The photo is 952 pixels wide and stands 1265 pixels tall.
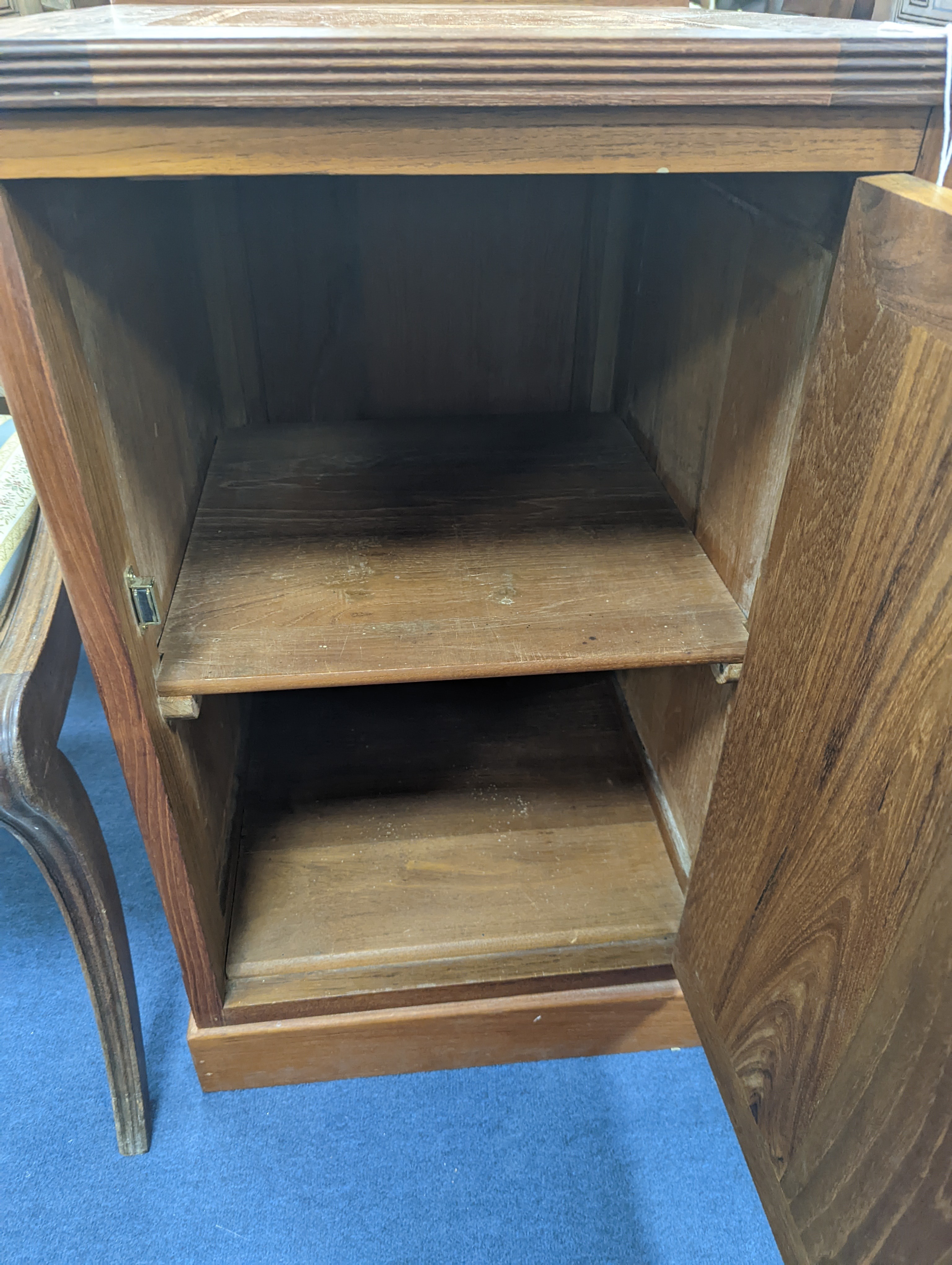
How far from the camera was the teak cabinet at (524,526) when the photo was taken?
1.36 feet

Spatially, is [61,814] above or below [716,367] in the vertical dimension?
below

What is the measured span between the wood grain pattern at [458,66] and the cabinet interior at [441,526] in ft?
0.33

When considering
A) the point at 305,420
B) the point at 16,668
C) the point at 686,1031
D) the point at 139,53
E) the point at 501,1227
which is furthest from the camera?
the point at 305,420

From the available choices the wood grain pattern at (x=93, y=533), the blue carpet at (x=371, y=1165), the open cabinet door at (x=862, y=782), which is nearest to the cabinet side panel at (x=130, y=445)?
the wood grain pattern at (x=93, y=533)

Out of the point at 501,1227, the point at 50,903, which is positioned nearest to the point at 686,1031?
the point at 501,1227

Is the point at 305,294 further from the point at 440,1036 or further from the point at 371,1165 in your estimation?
the point at 371,1165

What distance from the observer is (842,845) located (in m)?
0.47

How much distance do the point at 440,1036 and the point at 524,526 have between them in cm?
53

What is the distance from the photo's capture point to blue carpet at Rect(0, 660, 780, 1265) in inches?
31.1

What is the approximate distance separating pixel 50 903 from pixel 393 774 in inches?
18.9

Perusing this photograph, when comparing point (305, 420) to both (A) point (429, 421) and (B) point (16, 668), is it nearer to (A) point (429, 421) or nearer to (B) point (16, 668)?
(A) point (429, 421)

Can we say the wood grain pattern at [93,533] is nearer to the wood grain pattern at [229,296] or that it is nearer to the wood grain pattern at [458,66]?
the wood grain pattern at [458,66]

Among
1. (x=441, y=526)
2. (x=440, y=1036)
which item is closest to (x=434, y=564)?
(x=441, y=526)

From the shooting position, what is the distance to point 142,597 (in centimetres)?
59
